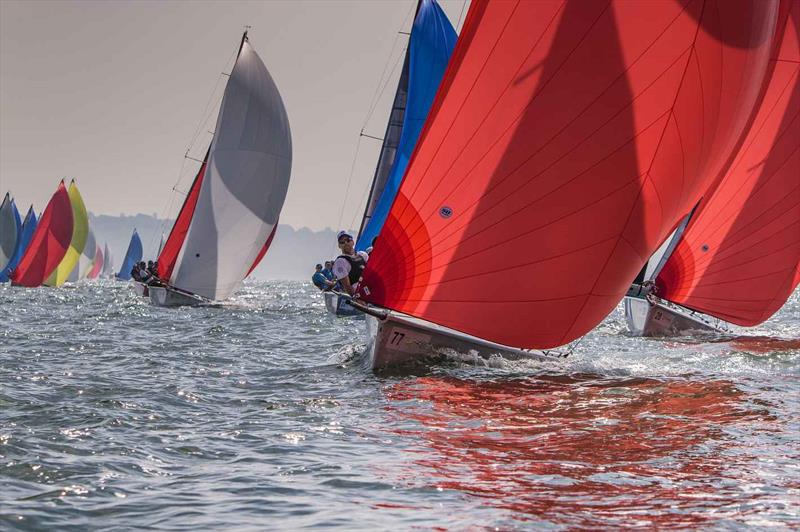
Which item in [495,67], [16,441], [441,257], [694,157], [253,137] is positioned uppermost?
[253,137]

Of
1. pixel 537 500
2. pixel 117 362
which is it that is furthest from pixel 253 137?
pixel 537 500

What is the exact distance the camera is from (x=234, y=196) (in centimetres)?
2923

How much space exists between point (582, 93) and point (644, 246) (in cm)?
215

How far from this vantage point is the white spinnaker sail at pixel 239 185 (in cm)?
2888

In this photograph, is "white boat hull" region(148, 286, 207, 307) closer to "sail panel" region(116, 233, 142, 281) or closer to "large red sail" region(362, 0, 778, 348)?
"large red sail" region(362, 0, 778, 348)

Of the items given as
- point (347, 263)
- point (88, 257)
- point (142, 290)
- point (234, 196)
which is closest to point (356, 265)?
point (347, 263)

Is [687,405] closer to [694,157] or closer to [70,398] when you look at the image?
[694,157]

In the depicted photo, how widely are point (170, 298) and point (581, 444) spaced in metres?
23.5

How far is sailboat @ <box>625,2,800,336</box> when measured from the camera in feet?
57.7

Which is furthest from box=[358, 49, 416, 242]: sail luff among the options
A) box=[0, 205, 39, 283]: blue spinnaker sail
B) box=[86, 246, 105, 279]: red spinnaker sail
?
box=[86, 246, 105, 279]: red spinnaker sail

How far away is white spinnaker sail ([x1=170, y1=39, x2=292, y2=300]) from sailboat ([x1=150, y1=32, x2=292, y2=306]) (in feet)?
0.09

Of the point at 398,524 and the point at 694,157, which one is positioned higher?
the point at 694,157

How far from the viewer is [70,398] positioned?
910cm

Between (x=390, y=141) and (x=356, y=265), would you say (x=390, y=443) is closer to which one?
(x=356, y=265)
